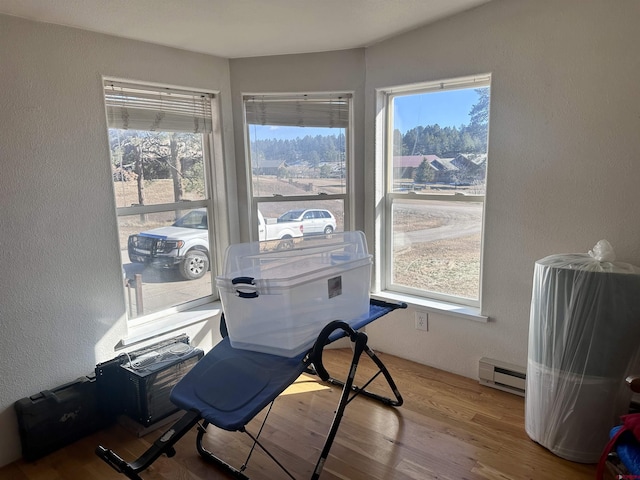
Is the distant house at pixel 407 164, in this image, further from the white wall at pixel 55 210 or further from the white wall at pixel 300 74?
the white wall at pixel 55 210

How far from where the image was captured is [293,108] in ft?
9.96

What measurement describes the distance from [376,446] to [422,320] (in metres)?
1.02

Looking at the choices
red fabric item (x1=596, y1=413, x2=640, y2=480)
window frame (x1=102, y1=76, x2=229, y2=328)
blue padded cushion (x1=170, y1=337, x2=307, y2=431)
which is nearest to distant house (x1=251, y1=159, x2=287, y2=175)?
window frame (x1=102, y1=76, x2=229, y2=328)

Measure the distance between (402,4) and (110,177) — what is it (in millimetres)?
1893

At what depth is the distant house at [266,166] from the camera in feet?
10.2

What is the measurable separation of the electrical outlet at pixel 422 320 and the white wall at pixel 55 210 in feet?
6.35

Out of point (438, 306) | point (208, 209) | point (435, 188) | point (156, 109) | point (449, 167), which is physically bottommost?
point (438, 306)

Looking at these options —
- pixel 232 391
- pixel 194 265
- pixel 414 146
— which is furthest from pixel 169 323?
pixel 414 146

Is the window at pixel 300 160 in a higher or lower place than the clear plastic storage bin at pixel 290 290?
higher

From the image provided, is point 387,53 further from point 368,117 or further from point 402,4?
point 402,4

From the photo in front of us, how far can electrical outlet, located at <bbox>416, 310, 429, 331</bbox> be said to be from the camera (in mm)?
2930

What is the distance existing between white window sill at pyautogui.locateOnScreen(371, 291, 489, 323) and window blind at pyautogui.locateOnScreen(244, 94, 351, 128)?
54.5 inches

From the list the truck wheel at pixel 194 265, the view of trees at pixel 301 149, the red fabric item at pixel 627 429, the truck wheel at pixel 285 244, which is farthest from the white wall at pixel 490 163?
the truck wheel at pixel 285 244

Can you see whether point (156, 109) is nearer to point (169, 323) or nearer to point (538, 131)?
point (169, 323)
